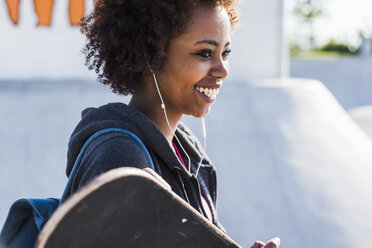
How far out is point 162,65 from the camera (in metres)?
1.62

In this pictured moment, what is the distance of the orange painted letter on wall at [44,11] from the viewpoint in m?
4.60

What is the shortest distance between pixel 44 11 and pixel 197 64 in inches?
135

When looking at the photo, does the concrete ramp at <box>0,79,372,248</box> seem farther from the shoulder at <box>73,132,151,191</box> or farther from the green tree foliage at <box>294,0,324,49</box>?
the green tree foliage at <box>294,0,324,49</box>

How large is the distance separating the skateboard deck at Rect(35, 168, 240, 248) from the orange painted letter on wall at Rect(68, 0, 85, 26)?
3879mm

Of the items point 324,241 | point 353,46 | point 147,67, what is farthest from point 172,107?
point 353,46

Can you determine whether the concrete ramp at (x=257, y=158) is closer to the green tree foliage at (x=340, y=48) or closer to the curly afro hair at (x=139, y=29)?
the curly afro hair at (x=139, y=29)

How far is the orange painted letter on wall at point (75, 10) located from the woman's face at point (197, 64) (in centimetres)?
328

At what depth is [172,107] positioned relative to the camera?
5.46 feet

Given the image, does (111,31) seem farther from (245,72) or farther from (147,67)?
(245,72)

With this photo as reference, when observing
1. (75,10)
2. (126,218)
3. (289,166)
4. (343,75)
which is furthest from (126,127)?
(343,75)

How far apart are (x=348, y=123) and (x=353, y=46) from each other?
17.1m

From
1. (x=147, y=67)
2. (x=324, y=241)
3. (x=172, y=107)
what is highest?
(x=147, y=67)

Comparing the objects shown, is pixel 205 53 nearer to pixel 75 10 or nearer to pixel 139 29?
pixel 139 29

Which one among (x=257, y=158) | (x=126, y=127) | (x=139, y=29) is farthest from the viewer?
(x=257, y=158)
